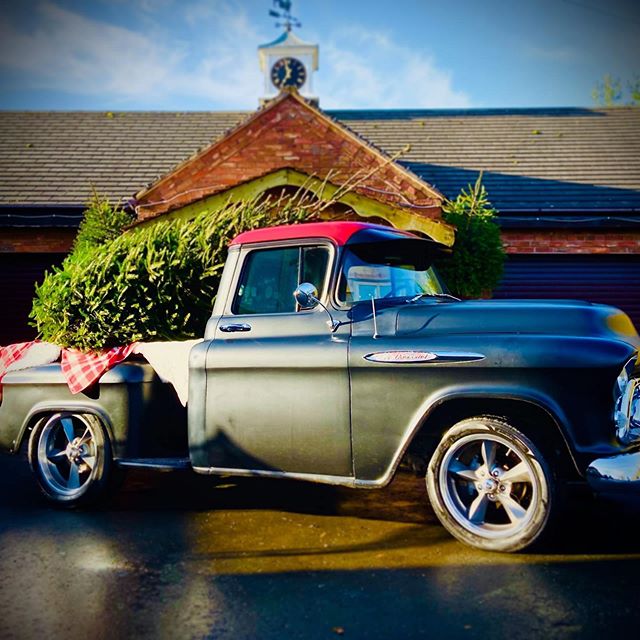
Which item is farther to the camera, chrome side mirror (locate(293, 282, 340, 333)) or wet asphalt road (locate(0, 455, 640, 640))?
chrome side mirror (locate(293, 282, 340, 333))

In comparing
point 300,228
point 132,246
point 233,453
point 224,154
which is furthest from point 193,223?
point 224,154

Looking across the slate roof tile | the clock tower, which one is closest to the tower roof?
the clock tower

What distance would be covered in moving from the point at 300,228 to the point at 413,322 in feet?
3.56

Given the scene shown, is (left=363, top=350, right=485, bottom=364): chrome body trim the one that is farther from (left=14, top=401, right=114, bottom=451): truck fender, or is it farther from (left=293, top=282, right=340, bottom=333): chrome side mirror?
(left=14, top=401, right=114, bottom=451): truck fender

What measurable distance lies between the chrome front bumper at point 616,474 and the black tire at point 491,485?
0.27m

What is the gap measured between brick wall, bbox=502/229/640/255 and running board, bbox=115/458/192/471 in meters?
9.53

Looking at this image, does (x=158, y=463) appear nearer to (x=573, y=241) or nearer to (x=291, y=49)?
(x=573, y=241)

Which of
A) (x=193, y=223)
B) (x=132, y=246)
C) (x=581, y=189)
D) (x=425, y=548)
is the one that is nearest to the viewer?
(x=425, y=548)

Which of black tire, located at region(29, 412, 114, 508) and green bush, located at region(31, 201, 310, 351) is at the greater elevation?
green bush, located at region(31, 201, 310, 351)

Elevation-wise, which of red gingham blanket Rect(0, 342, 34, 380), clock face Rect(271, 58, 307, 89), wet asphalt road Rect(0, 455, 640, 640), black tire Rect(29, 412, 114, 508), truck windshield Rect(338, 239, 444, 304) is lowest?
wet asphalt road Rect(0, 455, 640, 640)

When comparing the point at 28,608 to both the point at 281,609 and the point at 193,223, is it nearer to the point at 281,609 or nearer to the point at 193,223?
the point at 281,609

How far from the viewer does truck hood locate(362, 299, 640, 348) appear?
3.52 meters

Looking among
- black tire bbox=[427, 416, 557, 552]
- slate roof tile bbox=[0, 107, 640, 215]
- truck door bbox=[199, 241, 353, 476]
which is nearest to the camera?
black tire bbox=[427, 416, 557, 552]

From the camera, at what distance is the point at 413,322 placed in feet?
12.2
